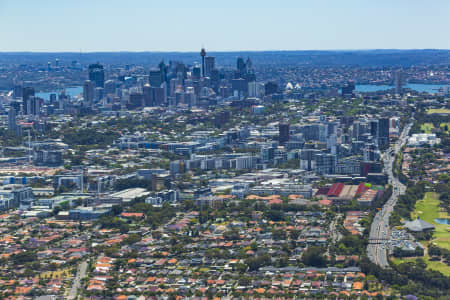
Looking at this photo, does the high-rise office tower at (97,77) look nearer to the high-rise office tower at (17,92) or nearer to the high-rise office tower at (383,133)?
the high-rise office tower at (17,92)

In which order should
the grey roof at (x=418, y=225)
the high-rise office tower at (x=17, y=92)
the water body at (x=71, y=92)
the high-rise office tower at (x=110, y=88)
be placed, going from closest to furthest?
the grey roof at (x=418, y=225)
the high-rise office tower at (x=17, y=92)
the high-rise office tower at (x=110, y=88)
the water body at (x=71, y=92)

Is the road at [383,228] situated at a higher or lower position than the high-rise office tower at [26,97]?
lower

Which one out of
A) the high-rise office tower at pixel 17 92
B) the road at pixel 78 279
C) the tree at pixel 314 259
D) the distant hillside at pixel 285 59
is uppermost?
the distant hillside at pixel 285 59

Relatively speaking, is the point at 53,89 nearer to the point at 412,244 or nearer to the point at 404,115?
the point at 404,115

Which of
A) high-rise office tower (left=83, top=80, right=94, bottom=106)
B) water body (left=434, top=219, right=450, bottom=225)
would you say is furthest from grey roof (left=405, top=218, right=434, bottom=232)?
high-rise office tower (left=83, top=80, right=94, bottom=106)

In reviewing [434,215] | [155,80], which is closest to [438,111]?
[155,80]

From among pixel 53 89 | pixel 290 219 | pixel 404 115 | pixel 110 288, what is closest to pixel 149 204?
pixel 290 219

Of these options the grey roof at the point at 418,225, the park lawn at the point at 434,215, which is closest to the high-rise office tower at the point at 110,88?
the park lawn at the point at 434,215
